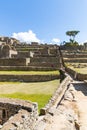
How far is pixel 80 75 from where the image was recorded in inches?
1106

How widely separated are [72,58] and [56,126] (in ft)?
150

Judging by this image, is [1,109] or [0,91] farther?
[0,91]

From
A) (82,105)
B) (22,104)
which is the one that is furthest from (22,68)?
(22,104)

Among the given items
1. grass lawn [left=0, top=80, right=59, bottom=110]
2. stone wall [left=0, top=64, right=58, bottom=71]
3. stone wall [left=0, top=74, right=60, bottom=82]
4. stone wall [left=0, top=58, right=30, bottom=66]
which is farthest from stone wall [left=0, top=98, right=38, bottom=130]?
stone wall [left=0, top=58, right=30, bottom=66]

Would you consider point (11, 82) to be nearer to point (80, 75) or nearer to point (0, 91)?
point (0, 91)

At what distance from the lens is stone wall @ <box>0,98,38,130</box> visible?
755cm

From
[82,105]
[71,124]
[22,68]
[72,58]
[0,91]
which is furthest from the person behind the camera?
[72,58]

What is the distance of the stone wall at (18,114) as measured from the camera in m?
7.55

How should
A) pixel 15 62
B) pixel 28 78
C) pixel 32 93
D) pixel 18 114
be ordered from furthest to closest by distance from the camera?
1. pixel 15 62
2. pixel 28 78
3. pixel 32 93
4. pixel 18 114

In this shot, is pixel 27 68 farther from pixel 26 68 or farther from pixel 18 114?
pixel 18 114

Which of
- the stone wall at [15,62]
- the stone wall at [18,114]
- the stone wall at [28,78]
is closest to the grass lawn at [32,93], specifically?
the stone wall at [28,78]

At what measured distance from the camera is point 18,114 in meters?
8.76

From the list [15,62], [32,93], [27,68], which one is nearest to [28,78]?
[27,68]

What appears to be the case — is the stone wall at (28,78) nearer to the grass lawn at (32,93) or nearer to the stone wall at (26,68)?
the grass lawn at (32,93)
